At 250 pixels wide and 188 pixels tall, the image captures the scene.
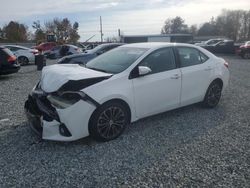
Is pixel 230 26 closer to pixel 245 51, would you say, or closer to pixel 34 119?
pixel 245 51

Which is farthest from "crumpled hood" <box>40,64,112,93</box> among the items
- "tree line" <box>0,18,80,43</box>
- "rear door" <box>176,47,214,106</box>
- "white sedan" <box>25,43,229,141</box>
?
"tree line" <box>0,18,80,43</box>

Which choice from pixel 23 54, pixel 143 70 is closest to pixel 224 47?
pixel 23 54

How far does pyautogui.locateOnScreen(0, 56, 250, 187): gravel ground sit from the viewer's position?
11.5ft

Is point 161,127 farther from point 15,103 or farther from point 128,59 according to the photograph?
point 15,103

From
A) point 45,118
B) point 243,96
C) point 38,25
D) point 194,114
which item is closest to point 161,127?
point 194,114

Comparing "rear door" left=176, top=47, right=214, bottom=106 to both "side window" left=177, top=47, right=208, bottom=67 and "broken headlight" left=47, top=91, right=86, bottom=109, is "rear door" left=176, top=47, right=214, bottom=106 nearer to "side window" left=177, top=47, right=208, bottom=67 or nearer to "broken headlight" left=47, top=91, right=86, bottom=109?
"side window" left=177, top=47, right=208, bottom=67

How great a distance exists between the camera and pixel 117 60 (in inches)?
211

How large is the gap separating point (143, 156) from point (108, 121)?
830 millimetres

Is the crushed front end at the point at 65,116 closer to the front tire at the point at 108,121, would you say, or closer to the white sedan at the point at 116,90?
the white sedan at the point at 116,90

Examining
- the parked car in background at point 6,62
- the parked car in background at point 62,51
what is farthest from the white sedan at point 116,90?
the parked car in background at point 62,51

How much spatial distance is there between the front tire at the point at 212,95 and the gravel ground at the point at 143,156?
51cm

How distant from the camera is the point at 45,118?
13.9 feet

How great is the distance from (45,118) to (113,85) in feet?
3.79

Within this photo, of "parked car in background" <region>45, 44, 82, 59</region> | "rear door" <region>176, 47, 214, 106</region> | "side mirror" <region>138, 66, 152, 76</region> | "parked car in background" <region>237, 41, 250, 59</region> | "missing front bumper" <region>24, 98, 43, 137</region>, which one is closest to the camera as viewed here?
"missing front bumper" <region>24, 98, 43, 137</region>
